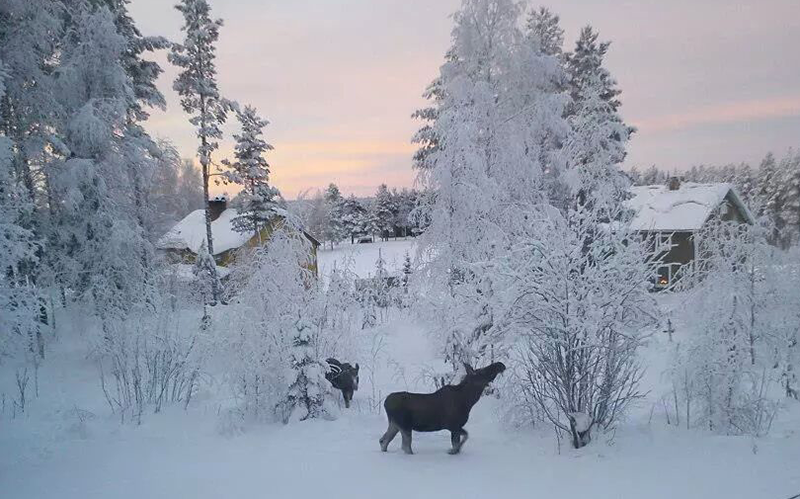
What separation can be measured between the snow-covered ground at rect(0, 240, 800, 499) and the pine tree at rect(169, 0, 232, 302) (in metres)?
12.3

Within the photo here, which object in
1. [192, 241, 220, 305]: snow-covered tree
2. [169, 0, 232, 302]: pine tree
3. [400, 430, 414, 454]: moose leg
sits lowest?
[400, 430, 414, 454]: moose leg

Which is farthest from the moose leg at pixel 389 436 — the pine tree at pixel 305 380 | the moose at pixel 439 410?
the pine tree at pixel 305 380

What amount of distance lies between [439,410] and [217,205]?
32775 millimetres

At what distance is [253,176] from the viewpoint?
22281 millimetres

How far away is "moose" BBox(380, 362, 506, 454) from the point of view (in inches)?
253

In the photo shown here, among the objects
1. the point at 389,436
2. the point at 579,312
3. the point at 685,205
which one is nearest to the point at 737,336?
→ the point at 579,312

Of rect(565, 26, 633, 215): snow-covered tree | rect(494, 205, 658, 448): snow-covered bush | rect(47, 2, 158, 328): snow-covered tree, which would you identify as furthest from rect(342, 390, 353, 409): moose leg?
rect(565, 26, 633, 215): snow-covered tree

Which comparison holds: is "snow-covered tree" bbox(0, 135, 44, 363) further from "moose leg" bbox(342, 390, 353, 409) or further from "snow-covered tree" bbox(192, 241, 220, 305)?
"moose leg" bbox(342, 390, 353, 409)

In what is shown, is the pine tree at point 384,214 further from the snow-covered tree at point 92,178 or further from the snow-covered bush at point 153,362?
the snow-covered bush at point 153,362

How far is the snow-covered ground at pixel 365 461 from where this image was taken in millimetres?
5496

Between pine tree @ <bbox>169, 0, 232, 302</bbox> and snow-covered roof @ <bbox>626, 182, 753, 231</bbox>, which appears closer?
pine tree @ <bbox>169, 0, 232, 302</bbox>

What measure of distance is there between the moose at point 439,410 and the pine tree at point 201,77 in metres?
15.0

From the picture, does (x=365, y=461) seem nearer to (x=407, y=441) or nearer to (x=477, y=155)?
(x=407, y=441)

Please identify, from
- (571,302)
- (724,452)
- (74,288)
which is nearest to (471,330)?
(571,302)
